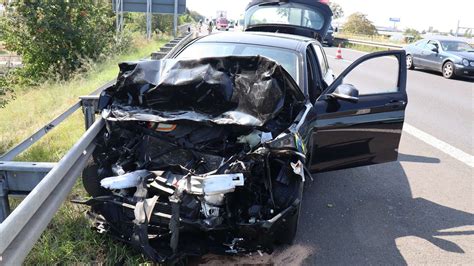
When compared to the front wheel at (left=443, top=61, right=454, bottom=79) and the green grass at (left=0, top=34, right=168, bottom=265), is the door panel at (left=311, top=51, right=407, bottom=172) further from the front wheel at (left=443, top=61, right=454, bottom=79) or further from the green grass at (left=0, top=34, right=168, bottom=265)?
the front wheel at (left=443, top=61, right=454, bottom=79)

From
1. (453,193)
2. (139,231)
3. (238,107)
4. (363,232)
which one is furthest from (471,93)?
(139,231)

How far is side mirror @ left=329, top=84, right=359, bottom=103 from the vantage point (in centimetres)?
408

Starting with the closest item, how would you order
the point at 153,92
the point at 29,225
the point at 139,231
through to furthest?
the point at 29,225, the point at 139,231, the point at 153,92

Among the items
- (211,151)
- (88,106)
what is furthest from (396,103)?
(88,106)

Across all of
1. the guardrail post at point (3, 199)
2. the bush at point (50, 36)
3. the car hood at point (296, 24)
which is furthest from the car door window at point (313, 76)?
the bush at point (50, 36)

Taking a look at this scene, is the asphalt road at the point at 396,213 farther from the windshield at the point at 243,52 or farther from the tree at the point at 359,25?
the tree at the point at 359,25

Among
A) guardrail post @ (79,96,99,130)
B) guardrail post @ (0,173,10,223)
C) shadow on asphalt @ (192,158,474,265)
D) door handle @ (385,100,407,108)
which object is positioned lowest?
shadow on asphalt @ (192,158,474,265)

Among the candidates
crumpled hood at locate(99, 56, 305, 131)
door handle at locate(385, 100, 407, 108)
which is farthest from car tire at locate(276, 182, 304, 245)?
door handle at locate(385, 100, 407, 108)

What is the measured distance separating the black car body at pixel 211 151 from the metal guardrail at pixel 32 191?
24cm

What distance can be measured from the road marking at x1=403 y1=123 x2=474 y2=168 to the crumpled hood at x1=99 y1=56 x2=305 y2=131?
376 cm

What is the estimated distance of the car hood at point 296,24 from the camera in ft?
28.8

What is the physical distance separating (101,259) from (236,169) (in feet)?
4.03

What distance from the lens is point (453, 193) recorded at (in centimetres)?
504

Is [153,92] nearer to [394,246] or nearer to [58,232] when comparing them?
[58,232]
